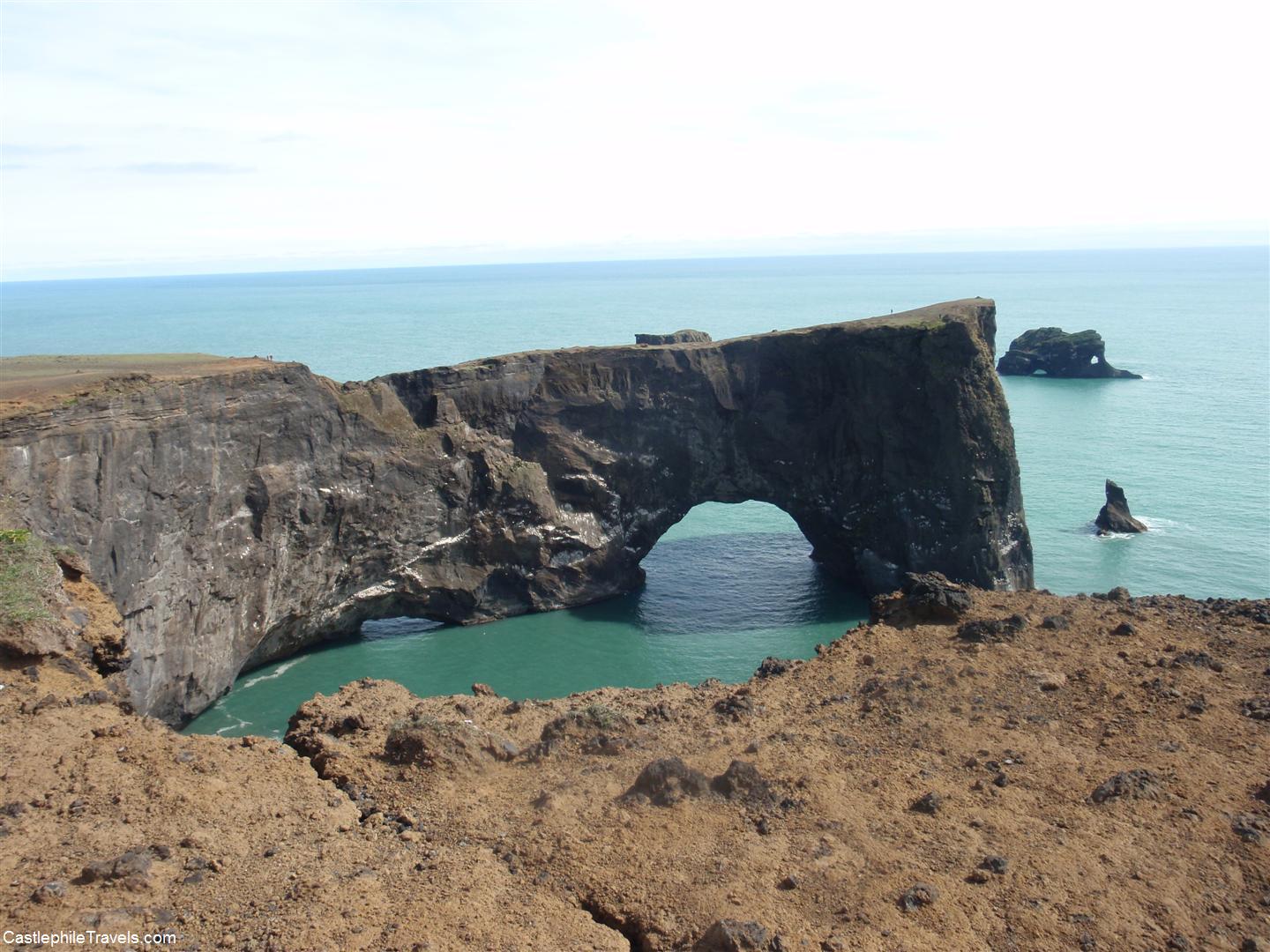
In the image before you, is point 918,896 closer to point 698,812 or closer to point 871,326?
point 698,812

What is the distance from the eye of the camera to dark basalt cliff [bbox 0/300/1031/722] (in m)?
31.7

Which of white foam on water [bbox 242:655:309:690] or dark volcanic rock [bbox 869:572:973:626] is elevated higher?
dark volcanic rock [bbox 869:572:973:626]

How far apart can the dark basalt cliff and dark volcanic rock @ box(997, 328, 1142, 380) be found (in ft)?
231

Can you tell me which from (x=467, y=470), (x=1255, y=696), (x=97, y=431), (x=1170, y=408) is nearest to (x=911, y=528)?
(x=467, y=470)

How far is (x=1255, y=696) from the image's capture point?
19.1m

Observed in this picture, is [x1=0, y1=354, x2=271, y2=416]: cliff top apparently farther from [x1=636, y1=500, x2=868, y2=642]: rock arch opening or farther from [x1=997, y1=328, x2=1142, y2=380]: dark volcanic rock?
[x1=997, y1=328, x2=1142, y2=380]: dark volcanic rock

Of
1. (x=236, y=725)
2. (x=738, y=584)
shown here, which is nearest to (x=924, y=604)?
(x=738, y=584)

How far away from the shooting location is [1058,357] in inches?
4343

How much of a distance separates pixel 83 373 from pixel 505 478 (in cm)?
1618

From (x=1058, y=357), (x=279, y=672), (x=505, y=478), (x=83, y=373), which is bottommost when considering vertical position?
(x=279, y=672)

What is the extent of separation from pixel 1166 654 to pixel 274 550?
28.4 meters

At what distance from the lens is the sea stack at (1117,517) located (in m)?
51.8

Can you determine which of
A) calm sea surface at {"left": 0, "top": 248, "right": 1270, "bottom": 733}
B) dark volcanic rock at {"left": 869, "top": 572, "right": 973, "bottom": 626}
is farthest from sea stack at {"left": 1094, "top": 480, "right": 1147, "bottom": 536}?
dark volcanic rock at {"left": 869, "top": 572, "right": 973, "bottom": 626}

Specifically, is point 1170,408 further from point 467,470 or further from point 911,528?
point 467,470
